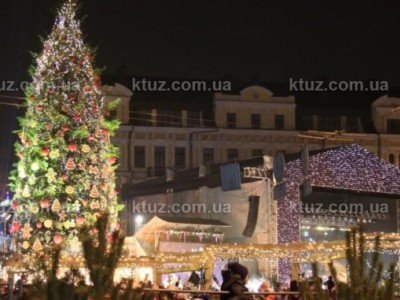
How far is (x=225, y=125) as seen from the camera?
150ft

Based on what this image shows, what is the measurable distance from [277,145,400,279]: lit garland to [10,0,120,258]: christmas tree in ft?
21.2

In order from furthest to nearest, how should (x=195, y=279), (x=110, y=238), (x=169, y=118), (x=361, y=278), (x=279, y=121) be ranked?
1. (x=279, y=121)
2. (x=169, y=118)
3. (x=195, y=279)
4. (x=361, y=278)
5. (x=110, y=238)

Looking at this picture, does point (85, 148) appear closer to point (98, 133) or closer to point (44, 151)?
point (98, 133)

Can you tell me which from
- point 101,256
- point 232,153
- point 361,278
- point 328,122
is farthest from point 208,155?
point 101,256

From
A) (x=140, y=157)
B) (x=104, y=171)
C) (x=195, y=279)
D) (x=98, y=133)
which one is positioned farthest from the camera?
(x=140, y=157)

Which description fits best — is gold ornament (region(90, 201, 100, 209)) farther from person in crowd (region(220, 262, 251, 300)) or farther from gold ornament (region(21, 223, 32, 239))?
person in crowd (region(220, 262, 251, 300))

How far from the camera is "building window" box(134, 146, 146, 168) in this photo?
146 ft

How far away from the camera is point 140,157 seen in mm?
44750

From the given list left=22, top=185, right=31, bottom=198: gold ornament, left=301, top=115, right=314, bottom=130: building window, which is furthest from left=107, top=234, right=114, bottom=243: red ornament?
left=301, top=115, right=314, bottom=130: building window

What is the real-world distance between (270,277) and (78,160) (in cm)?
749

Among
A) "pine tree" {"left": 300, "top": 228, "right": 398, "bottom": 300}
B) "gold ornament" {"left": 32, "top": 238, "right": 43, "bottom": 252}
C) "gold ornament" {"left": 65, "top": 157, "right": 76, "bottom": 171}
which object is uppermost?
"gold ornament" {"left": 65, "top": 157, "right": 76, "bottom": 171}

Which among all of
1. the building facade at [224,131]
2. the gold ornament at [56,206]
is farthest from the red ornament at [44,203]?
the building facade at [224,131]

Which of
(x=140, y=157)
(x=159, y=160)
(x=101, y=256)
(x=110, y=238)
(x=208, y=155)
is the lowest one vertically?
(x=101, y=256)

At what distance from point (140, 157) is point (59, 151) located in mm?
26097
